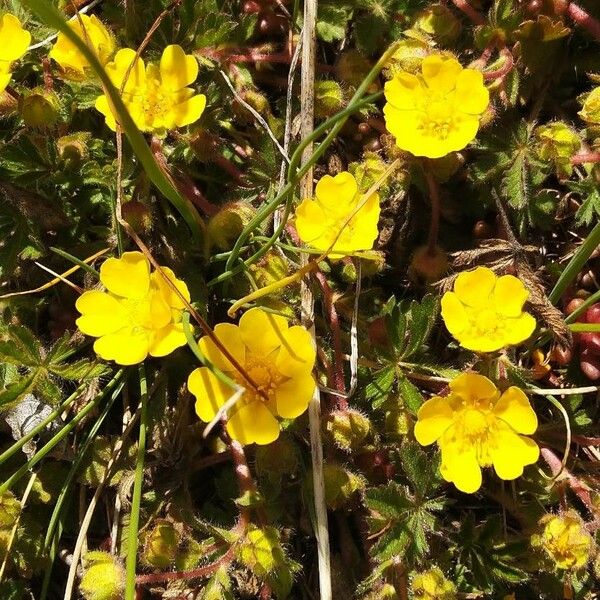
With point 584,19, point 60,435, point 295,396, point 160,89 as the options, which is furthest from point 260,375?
point 584,19

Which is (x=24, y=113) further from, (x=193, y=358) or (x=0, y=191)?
(x=193, y=358)

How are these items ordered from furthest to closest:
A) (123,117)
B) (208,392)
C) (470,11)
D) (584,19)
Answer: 1. (470,11)
2. (584,19)
3. (208,392)
4. (123,117)

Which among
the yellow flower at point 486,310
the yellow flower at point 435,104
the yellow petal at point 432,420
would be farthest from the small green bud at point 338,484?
the yellow flower at point 435,104

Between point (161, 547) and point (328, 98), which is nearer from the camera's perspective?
point (161, 547)

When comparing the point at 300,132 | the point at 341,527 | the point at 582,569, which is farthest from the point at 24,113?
the point at 582,569

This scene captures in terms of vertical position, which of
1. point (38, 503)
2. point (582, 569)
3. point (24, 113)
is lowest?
point (582, 569)

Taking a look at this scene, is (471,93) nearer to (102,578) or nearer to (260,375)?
(260,375)

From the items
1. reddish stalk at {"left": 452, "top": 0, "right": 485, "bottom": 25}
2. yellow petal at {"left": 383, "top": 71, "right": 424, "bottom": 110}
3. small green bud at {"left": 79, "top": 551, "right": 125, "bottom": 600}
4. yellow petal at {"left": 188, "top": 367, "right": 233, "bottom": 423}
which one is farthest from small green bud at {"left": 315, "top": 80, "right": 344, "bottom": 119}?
small green bud at {"left": 79, "top": 551, "right": 125, "bottom": 600}
